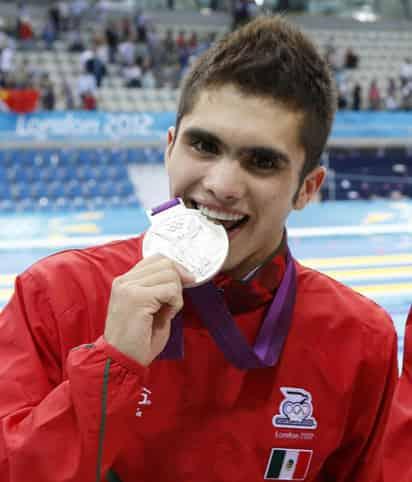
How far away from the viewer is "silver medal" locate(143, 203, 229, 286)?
3.86ft

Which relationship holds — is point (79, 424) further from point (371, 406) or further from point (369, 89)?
point (369, 89)

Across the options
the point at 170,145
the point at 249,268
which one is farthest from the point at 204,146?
the point at 249,268

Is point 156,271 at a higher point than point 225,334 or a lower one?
higher

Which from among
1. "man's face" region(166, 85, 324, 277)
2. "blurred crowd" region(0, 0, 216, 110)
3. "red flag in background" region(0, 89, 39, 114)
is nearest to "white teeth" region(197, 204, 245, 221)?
"man's face" region(166, 85, 324, 277)

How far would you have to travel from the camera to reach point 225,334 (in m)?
1.31

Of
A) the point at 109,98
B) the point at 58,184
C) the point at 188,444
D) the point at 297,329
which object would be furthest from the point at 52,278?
the point at 109,98

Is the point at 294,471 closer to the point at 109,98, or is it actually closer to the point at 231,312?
the point at 231,312

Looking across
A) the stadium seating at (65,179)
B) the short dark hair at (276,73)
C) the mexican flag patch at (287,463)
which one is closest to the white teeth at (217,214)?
the short dark hair at (276,73)

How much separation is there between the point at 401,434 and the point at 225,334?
1.28ft

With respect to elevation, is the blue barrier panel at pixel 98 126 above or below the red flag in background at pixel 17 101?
below

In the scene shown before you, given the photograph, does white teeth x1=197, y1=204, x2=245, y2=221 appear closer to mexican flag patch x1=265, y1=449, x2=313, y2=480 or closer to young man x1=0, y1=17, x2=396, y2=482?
young man x1=0, y1=17, x2=396, y2=482

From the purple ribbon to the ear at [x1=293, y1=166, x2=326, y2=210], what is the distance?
0.94 ft

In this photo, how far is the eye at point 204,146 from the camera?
4.23 feet

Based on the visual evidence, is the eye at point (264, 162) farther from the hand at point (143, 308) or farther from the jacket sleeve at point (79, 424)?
the jacket sleeve at point (79, 424)
